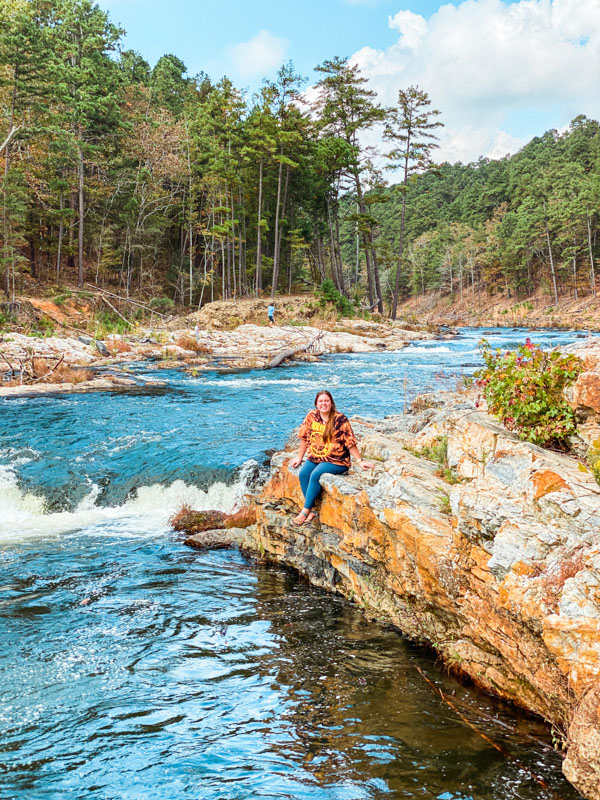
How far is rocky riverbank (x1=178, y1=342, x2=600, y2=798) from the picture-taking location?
3691 millimetres

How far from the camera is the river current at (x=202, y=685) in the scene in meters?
3.77

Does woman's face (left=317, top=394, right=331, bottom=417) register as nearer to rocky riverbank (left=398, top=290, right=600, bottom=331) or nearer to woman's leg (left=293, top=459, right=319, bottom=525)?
woman's leg (left=293, top=459, right=319, bottom=525)

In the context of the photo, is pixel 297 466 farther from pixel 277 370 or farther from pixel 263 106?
pixel 263 106

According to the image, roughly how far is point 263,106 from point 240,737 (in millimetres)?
42532

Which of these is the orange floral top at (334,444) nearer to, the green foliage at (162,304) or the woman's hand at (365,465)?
the woman's hand at (365,465)

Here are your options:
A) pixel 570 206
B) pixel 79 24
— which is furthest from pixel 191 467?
pixel 570 206

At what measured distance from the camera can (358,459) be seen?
7168 mm

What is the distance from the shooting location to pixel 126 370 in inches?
912

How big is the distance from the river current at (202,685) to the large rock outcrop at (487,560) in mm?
290

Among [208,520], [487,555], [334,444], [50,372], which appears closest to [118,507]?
[208,520]

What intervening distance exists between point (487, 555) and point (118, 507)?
7770 millimetres

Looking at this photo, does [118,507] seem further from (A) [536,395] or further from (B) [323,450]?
(A) [536,395]

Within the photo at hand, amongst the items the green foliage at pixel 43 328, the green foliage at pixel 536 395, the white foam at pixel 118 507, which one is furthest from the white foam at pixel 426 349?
the green foliage at pixel 536 395

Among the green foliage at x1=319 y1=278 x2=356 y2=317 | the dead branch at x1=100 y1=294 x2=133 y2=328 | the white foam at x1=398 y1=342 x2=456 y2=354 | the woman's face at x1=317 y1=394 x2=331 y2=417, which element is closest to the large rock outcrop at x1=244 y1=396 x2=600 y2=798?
the woman's face at x1=317 y1=394 x2=331 y2=417
